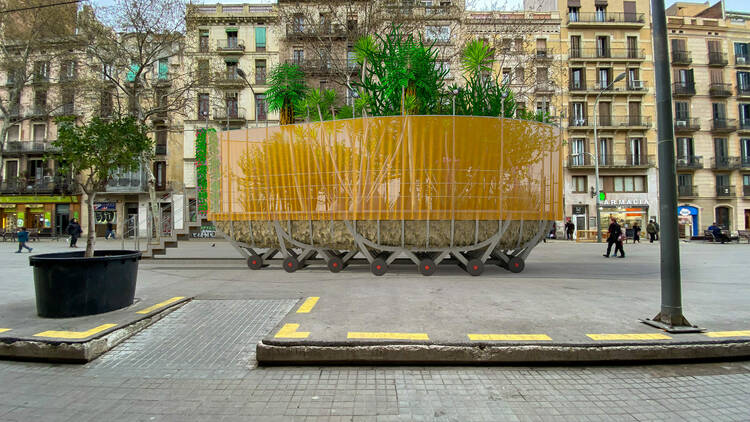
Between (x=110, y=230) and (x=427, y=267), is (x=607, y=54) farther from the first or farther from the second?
(x=110, y=230)

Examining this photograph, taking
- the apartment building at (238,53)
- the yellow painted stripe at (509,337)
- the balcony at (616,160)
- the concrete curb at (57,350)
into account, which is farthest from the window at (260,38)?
the yellow painted stripe at (509,337)

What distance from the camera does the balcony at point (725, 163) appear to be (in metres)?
34.9

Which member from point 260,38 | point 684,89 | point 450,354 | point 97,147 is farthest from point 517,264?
point 684,89

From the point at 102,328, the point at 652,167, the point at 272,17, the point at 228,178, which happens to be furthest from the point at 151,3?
the point at 652,167

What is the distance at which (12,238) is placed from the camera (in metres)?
27.5

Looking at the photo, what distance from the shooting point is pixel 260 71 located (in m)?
34.2

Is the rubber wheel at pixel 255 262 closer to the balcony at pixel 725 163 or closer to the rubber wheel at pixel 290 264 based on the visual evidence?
the rubber wheel at pixel 290 264

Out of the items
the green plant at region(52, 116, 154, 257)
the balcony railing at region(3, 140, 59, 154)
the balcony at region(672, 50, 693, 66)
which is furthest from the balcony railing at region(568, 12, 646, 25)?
the balcony railing at region(3, 140, 59, 154)

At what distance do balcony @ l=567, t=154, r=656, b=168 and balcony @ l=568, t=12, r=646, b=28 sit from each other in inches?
486

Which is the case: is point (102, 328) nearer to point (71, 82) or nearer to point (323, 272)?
point (323, 272)

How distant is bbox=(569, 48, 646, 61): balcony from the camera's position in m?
35.2

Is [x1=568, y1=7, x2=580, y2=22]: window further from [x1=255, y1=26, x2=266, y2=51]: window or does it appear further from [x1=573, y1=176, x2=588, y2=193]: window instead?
[x1=255, y1=26, x2=266, y2=51]: window

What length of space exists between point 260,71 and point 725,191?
44.7 meters

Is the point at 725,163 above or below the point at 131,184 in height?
above
